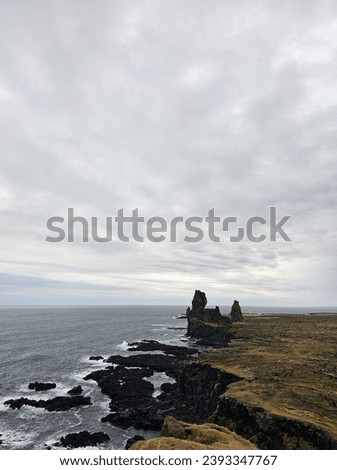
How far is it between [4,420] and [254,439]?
3265 centimetres

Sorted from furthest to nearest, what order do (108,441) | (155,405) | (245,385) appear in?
(155,405) → (108,441) → (245,385)

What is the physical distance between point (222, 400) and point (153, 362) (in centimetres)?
4613

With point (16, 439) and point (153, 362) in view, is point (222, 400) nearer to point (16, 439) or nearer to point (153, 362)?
point (16, 439)

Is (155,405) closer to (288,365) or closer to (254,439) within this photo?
(288,365)

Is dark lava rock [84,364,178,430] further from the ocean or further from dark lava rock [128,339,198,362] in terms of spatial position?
dark lava rock [128,339,198,362]

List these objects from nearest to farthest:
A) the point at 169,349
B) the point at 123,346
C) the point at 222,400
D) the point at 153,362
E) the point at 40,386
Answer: the point at 222,400 < the point at 40,386 < the point at 153,362 < the point at 169,349 < the point at 123,346

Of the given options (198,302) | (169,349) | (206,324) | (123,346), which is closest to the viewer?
(169,349)

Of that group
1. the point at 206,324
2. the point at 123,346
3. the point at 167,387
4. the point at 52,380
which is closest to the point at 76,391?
the point at 52,380

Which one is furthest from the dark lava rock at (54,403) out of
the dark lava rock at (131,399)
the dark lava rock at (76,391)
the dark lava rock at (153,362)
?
the dark lava rock at (153,362)

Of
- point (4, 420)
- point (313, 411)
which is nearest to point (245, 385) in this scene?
point (313, 411)

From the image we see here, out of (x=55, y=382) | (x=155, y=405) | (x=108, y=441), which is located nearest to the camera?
(x=108, y=441)

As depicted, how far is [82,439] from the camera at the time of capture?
109 ft

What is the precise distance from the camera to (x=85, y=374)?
203 feet
